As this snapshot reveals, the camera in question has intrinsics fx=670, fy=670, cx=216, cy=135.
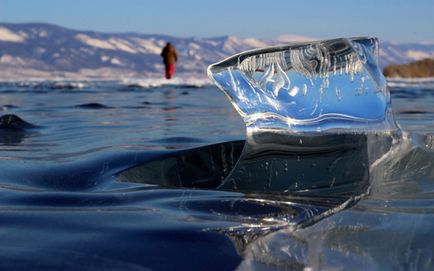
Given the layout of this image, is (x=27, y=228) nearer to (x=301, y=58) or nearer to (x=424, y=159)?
(x=301, y=58)

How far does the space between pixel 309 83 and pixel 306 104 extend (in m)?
0.05

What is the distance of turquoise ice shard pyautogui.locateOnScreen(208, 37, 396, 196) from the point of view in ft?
5.61

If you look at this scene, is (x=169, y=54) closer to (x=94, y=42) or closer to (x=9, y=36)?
(x=9, y=36)

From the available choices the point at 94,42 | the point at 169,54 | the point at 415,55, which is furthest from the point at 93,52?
the point at 415,55

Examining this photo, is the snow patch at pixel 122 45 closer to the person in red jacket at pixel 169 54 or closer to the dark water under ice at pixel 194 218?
the person in red jacket at pixel 169 54

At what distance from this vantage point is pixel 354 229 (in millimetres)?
1188

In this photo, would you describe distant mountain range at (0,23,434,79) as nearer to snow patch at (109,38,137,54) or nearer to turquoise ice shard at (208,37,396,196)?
snow patch at (109,38,137,54)

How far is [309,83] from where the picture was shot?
5.64 ft

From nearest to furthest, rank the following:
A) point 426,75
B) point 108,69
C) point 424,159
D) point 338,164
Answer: point 338,164, point 424,159, point 426,75, point 108,69

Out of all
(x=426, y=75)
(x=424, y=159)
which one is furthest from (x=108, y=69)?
(x=424, y=159)

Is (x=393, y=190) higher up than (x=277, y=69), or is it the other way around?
(x=277, y=69)

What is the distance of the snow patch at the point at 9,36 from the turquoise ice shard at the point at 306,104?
123 m

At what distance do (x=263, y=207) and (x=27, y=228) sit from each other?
18.9 inches

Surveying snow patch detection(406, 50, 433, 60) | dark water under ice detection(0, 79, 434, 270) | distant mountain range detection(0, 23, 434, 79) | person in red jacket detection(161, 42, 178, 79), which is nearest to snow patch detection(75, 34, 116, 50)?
distant mountain range detection(0, 23, 434, 79)
